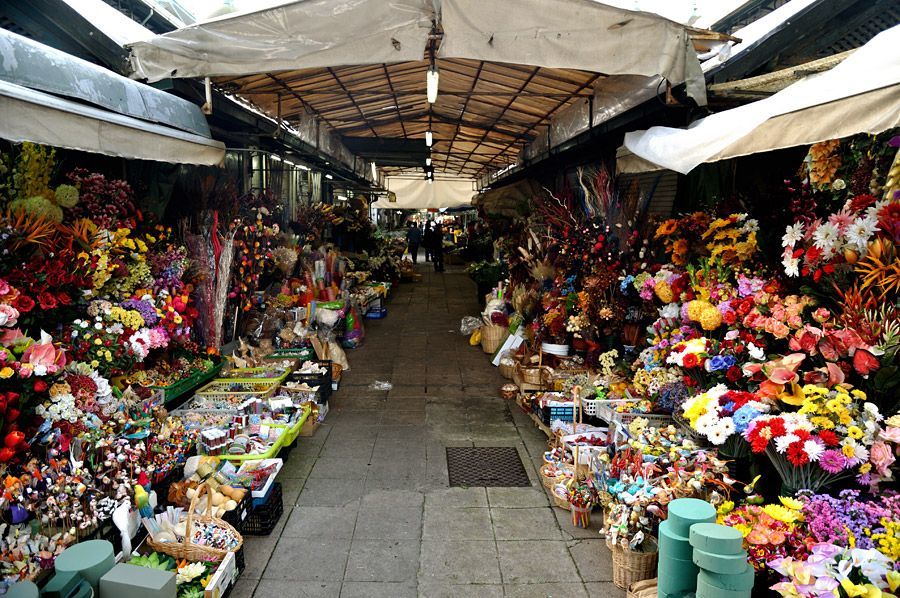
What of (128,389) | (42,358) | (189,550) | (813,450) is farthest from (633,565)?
(128,389)

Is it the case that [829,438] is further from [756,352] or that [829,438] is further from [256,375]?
[256,375]

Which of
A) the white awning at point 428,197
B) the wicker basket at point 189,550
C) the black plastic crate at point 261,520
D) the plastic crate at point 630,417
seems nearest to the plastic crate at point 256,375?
the black plastic crate at point 261,520

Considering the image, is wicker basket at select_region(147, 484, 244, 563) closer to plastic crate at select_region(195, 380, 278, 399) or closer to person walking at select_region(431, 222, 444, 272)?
plastic crate at select_region(195, 380, 278, 399)

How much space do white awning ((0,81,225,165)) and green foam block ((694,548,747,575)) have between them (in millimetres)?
3851

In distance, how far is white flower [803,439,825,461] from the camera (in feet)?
10.3

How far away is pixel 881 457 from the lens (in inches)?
120

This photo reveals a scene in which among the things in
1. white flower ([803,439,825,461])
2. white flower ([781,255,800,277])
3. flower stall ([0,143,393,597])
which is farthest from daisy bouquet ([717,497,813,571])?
flower stall ([0,143,393,597])

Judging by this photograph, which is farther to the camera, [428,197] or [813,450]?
[428,197]

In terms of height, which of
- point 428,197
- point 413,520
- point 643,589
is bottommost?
point 413,520

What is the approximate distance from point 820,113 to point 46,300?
14.8ft

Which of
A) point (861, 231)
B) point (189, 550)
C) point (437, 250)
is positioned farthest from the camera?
point (437, 250)

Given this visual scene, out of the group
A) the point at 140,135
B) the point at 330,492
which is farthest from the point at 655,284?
the point at 140,135

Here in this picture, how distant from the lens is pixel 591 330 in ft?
23.0

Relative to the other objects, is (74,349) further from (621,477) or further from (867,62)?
(867,62)
